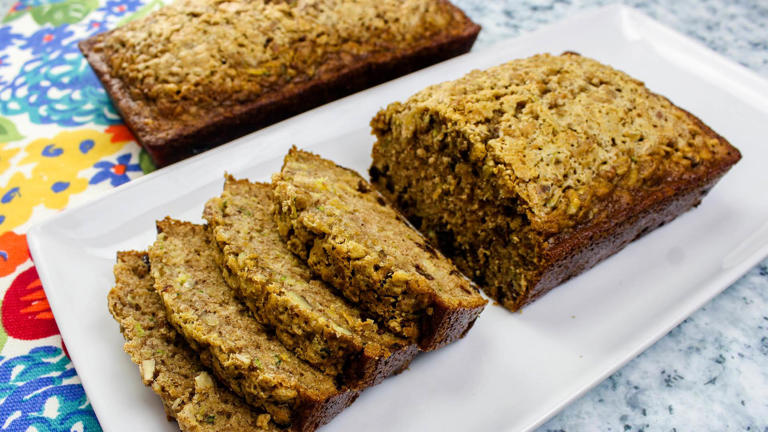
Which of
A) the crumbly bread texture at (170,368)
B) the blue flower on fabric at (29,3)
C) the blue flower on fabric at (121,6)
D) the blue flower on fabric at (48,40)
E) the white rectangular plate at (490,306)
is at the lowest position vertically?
the white rectangular plate at (490,306)

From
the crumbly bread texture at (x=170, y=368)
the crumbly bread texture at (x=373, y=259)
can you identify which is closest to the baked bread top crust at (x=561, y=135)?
the crumbly bread texture at (x=373, y=259)

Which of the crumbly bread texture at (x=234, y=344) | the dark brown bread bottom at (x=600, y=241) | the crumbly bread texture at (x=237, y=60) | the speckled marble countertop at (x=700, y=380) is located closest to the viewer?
the crumbly bread texture at (x=234, y=344)

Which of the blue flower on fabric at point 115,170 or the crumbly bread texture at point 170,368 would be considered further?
the blue flower on fabric at point 115,170

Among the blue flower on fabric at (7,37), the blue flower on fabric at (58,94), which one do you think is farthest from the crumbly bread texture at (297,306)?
the blue flower on fabric at (7,37)

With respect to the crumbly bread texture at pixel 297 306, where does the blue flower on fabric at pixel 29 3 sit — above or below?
above

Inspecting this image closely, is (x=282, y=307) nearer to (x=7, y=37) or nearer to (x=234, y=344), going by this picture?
(x=234, y=344)

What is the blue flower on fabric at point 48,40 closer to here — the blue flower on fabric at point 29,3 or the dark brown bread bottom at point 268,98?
the blue flower on fabric at point 29,3

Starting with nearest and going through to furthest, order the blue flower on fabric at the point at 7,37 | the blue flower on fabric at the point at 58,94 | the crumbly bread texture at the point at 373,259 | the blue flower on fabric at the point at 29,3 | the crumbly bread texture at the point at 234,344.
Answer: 1. the crumbly bread texture at the point at 234,344
2. the crumbly bread texture at the point at 373,259
3. the blue flower on fabric at the point at 58,94
4. the blue flower on fabric at the point at 7,37
5. the blue flower on fabric at the point at 29,3

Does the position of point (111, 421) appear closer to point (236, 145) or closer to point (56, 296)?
point (56, 296)

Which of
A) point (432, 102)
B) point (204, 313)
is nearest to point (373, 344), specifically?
point (204, 313)

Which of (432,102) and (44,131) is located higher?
(432,102)
